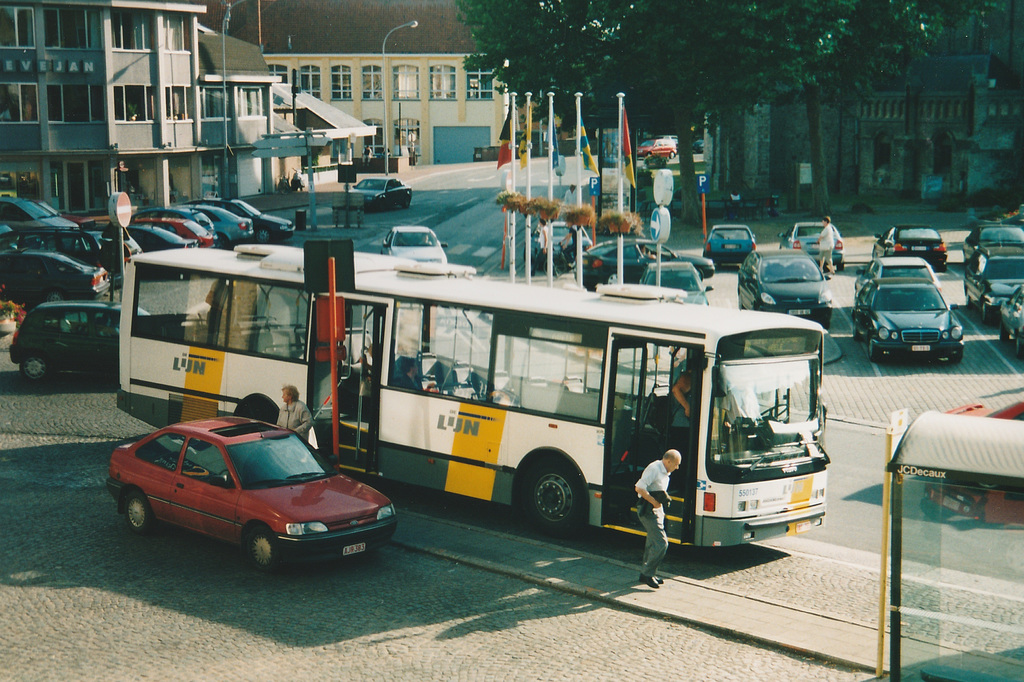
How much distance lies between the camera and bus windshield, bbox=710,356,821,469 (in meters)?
13.2

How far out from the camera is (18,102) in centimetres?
5097

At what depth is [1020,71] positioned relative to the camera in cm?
6000

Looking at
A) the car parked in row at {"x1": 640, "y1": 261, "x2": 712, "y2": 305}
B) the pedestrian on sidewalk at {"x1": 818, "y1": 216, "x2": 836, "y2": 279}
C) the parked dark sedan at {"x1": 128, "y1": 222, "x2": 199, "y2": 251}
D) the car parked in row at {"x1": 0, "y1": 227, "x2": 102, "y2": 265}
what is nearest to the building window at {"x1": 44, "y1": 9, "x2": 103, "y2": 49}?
the parked dark sedan at {"x1": 128, "y1": 222, "x2": 199, "y2": 251}

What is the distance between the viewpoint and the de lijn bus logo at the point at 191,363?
59.4 feet

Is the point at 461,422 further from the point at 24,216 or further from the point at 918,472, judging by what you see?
the point at 24,216

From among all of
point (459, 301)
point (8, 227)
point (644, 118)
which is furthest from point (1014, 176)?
point (459, 301)

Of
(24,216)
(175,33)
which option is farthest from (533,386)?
(175,33)

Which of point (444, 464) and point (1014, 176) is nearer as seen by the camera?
point (444, 464)

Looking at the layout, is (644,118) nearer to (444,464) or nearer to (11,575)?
(444,464)

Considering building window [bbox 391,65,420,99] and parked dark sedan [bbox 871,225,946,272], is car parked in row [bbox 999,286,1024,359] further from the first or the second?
building window [bbox 391,65,420,99]

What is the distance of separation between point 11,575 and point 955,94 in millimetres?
55138

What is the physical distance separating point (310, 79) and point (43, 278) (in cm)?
6203

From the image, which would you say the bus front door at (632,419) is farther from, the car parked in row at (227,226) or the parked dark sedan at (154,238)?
the car parked in row at (227,226)

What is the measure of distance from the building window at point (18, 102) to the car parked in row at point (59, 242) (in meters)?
18.7
